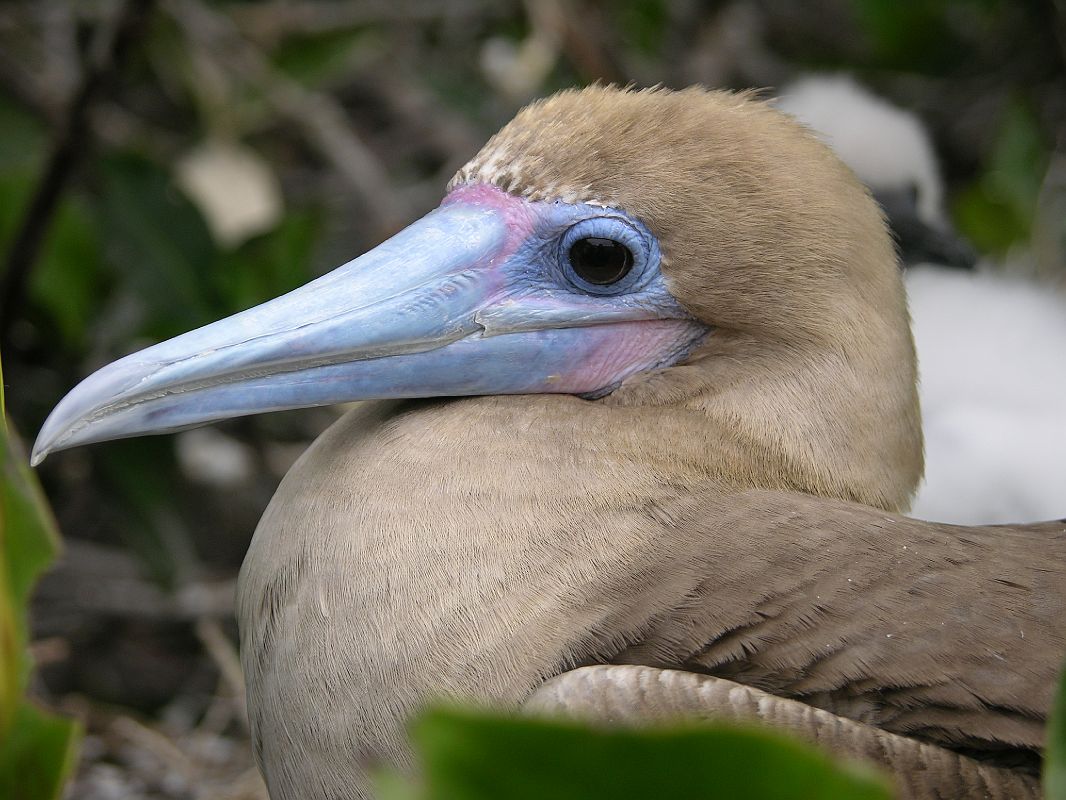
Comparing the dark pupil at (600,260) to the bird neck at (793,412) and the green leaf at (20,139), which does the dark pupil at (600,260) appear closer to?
the bird neck at (793,412)

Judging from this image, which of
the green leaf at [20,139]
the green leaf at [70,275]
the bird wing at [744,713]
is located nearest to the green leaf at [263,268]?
the green leaf at [70,275]

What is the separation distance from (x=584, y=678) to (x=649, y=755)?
2.31 ft

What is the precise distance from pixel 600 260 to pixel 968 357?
1732 millimetres

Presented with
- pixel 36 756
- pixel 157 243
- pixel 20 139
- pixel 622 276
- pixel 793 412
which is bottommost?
pixel 36 756

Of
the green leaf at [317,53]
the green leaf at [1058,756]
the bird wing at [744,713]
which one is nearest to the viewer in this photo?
the green leaf at [1058,756]

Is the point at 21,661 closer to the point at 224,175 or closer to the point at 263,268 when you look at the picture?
the point at 263,268

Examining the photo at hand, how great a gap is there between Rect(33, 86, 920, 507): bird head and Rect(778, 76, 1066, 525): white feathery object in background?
47 centimetres

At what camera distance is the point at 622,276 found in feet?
6.88

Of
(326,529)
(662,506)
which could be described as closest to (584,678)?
(662,506)

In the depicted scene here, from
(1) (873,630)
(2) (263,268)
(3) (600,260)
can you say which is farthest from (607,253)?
(2) (263,268)

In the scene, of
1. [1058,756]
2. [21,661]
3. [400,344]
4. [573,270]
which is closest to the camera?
[1058,756]

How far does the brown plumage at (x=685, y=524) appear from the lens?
1.72 m

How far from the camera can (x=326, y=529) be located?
6.19 ft

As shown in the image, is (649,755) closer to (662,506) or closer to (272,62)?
(662,506)
